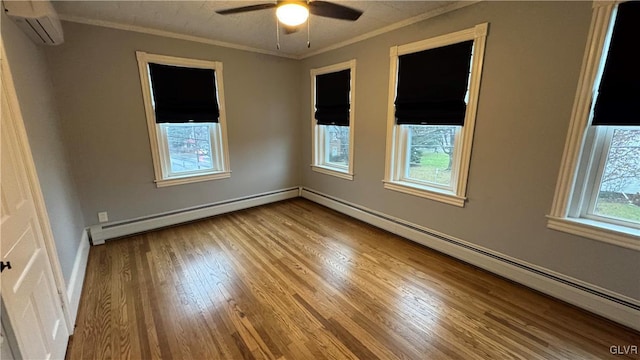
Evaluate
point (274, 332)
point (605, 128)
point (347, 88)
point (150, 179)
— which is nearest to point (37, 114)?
point (150, 179)

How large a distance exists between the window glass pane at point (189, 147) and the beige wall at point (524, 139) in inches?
113

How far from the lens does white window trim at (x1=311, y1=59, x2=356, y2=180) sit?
11.9 ft

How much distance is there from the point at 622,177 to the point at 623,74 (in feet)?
2.40

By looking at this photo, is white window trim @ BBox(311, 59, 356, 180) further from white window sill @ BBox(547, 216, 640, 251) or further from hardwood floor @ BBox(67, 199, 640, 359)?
white window sill @ BBox(547, 216, 640, 251)

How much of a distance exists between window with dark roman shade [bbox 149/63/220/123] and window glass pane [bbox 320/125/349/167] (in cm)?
175

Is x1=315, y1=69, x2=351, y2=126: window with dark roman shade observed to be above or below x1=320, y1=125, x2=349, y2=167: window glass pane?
above

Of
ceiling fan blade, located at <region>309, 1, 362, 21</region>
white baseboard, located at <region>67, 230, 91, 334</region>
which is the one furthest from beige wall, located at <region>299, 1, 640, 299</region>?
white baseboard, located at <region>67, 230, 91, 334</region>

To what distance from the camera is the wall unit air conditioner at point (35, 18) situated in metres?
1.74

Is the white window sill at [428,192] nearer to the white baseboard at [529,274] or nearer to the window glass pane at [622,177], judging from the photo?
the white baseboard at [529,274]

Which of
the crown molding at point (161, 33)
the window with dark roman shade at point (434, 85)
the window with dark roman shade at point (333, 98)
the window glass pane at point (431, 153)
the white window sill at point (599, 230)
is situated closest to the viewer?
the white window sill at point (599, 230)

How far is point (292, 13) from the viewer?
1.84m

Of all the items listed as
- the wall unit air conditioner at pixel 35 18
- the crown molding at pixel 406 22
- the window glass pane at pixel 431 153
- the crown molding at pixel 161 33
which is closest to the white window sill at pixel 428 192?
the window glass pane at pixel 431 153

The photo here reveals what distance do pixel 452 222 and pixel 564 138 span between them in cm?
120

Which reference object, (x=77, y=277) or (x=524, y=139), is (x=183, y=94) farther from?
(x=524, y=139)
